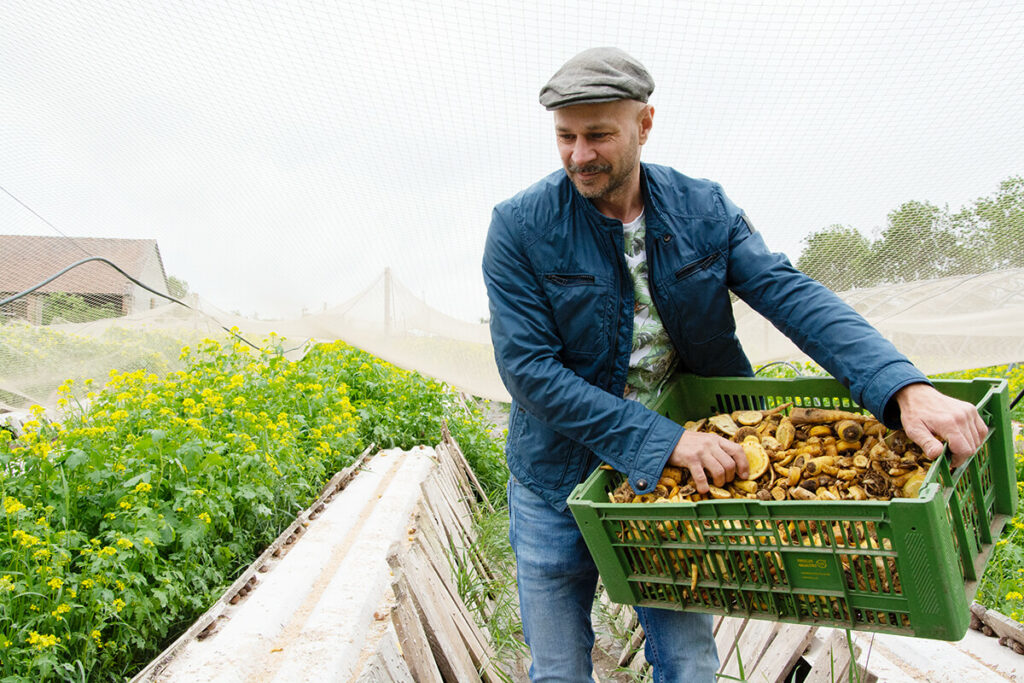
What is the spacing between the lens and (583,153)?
72.6 inches

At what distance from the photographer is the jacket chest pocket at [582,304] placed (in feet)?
6.36

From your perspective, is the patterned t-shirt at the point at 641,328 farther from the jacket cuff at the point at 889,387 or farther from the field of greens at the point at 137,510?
the field of greens at the point at 137,510

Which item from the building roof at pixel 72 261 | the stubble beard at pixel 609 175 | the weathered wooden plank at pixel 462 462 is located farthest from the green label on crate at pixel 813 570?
the building roof at pixel 72 261

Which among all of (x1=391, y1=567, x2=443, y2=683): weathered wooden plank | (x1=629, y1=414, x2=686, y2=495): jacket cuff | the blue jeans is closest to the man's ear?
(x1=629, y1=414, x2=686, y2=495): jacket cuff

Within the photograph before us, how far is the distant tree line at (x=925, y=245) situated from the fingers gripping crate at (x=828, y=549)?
2.87 metres

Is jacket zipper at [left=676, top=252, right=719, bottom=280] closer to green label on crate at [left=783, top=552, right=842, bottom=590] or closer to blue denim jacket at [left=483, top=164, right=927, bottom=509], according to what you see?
blue denim jacket at [left=483, top=164, right=927, bottom=509]

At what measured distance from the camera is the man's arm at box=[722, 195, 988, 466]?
1513mm

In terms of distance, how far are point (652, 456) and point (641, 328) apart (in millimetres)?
385

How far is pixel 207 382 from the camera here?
14.1 feet

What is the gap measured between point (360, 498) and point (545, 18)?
2649mm

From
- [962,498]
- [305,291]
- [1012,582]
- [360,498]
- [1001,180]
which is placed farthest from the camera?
[305,291]

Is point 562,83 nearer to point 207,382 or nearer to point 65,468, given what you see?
point 65,468

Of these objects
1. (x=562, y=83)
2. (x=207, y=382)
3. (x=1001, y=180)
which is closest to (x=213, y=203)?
(x=207, y=382)

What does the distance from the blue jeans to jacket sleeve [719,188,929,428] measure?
0.69m
